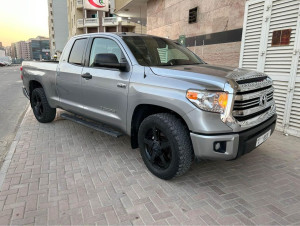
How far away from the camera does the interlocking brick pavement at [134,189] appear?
239 centimetres

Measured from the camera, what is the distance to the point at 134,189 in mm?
2875

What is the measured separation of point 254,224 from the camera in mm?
2295

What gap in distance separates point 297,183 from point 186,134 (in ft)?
5.61

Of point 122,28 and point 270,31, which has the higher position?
point 122,28

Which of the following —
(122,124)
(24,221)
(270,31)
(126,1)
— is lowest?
(24,221)

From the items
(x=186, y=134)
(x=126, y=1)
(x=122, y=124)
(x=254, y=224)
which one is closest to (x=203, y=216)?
(x=254, y=224)

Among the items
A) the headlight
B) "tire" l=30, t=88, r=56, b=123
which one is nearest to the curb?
"tire" l=30, t=88, r=56, b=123

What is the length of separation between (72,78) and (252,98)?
302 cm

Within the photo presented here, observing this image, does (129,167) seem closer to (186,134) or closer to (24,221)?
(186,134)

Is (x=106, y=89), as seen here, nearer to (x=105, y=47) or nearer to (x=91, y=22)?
(x=105, y=47)

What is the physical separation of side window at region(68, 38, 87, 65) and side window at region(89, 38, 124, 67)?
304mm

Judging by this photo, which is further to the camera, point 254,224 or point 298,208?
point 298,208

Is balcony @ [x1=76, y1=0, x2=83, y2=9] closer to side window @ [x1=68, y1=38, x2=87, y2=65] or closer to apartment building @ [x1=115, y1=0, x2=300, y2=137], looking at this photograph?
apartment building @ [x1=115, y1=0, x2=300, y2=137]

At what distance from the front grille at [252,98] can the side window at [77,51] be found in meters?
2.81
